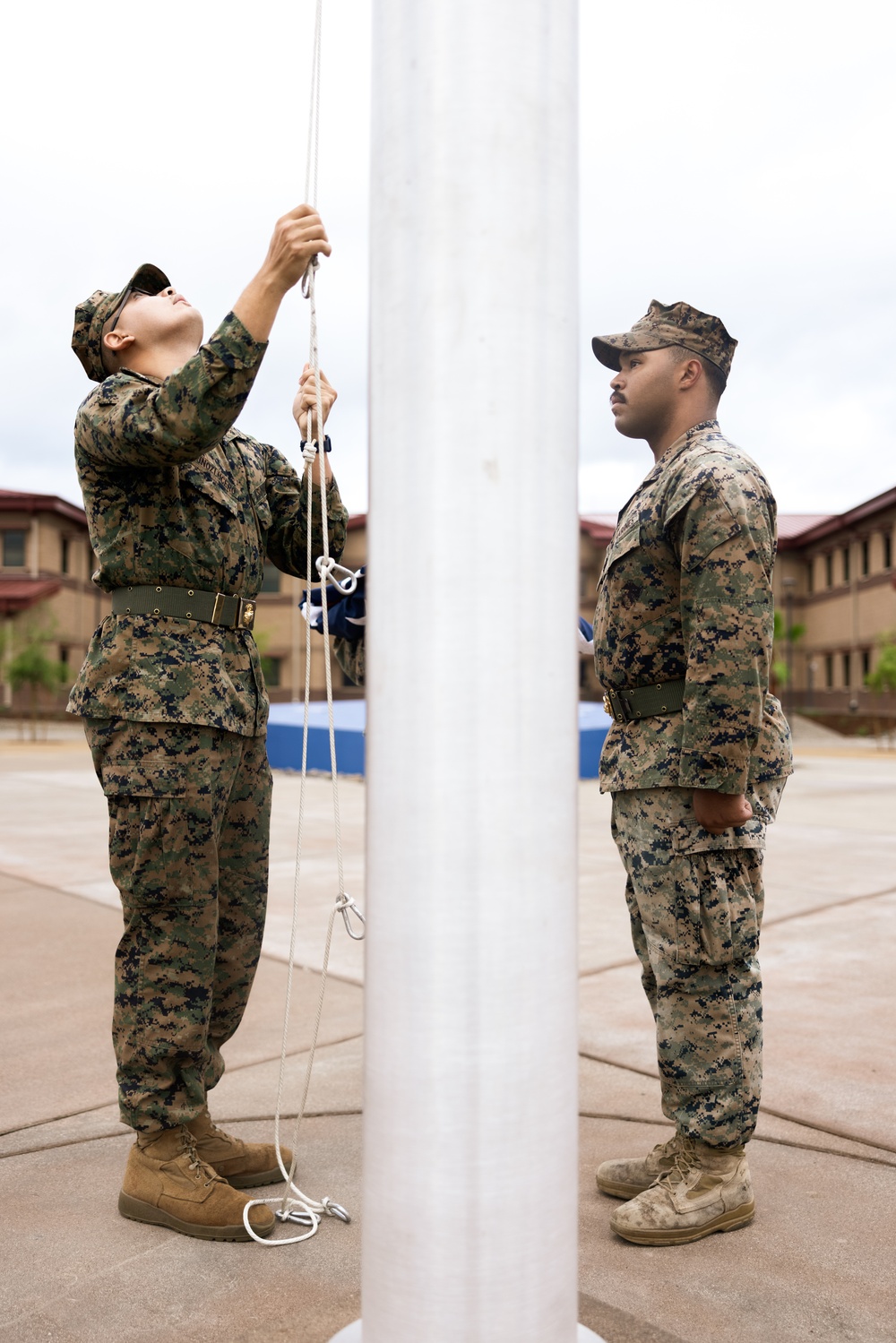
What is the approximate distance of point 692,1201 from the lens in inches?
87.4

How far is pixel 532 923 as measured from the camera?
4.38ft

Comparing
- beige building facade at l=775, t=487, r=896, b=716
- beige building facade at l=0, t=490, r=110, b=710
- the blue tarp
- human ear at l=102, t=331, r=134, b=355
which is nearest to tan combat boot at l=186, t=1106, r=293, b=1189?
human ear at l=102, t=331, r=134, b=355

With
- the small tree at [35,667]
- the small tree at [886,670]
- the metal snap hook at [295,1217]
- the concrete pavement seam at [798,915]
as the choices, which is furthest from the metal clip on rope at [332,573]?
the small tree at [886,670]

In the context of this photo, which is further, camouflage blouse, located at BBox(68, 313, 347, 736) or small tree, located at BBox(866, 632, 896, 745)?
small tree, located at BBox(866, 632, 896, 745)

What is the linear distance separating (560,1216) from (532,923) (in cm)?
38

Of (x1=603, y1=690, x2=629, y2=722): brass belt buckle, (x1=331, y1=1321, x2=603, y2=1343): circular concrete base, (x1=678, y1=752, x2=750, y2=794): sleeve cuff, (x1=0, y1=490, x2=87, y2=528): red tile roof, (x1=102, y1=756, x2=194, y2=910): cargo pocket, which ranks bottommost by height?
(x1=331, y1=1321, x2=603, y2=1343): circular concrete base

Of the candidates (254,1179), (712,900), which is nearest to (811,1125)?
(712,900)

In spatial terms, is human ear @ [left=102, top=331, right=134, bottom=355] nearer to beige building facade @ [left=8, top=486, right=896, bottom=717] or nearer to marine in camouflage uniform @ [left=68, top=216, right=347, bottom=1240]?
marine in camouflage uniform @ [left=68, top=216, right=347, bottom=1240]

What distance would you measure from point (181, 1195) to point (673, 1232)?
3.21 ft

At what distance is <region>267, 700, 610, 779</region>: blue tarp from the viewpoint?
1452 centimetres

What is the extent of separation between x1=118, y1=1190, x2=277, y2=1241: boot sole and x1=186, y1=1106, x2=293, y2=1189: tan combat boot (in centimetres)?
16

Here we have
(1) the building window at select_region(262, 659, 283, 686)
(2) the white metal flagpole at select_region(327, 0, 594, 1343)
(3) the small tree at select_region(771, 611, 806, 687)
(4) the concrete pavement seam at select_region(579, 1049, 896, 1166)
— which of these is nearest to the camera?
(2) the white metal flagpole at select_region(327, 0, 594, 1343)

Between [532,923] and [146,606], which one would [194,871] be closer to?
[146,606]

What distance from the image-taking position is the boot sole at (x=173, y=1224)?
2.19m
